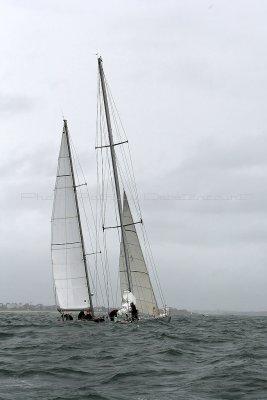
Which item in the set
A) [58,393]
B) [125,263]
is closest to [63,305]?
[125,263]

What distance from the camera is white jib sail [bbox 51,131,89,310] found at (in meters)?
42.7

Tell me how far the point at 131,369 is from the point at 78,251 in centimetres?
2670

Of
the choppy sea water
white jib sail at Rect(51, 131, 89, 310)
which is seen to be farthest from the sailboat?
the choppy sea water

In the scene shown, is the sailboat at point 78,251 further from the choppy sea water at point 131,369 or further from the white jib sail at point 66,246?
the choppy sea water at point 131,369

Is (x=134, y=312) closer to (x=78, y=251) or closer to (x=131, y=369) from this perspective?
(x=78, y=251)

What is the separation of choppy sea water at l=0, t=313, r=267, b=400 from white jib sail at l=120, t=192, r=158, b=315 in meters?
15.7

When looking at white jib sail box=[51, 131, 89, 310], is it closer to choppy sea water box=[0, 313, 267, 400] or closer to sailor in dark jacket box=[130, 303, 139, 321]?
sailor in dark jacket box=[130, 303, 139, 321]

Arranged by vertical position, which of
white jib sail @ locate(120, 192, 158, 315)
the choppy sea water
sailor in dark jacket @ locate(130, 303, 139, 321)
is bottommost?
the choppy sea water

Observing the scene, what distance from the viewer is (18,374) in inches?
641

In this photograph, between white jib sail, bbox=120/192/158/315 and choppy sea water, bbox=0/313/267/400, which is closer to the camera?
choppy sea water, bbox=0/313/267/400

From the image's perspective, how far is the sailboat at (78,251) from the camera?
4234 cm

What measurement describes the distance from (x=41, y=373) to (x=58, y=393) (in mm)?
3181

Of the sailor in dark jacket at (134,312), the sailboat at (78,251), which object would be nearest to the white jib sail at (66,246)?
the sailboat at (78,251)

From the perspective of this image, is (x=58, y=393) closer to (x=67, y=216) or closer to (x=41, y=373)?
(x=41, y=373)
